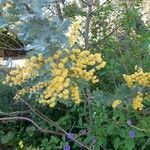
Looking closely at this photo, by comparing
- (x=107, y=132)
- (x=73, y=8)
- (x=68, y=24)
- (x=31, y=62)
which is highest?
(x=73, y=8)

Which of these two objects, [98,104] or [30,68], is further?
[98,104]

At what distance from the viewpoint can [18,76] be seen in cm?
210

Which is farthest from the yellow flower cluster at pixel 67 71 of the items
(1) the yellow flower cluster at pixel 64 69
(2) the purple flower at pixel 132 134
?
(2) the purple flower at pixel 132 134

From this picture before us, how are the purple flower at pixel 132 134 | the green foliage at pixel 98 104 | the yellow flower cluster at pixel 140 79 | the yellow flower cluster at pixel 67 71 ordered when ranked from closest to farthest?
the green foliage at pixel 98 104, the yellow flower cluster at pixel 67 71, the yellow flower cluster at pixel 140 79, the purple flower at pixel 132 134

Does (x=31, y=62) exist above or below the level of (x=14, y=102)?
above

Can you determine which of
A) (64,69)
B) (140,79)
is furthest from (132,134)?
(64,69)

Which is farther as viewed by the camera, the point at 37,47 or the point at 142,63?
the point at 142,63

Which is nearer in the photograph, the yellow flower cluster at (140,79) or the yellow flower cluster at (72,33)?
the yellow flower cluster at (72,33)

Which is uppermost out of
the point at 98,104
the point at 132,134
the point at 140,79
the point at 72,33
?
the point at 72,33

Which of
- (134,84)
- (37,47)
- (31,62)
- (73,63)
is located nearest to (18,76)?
(31,62)

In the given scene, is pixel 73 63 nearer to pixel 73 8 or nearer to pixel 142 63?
pixel 142 63

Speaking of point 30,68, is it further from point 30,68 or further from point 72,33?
point 72,33

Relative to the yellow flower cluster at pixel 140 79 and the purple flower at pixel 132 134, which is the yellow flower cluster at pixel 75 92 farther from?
the purple flower at pixel 132 134

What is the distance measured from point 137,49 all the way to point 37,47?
2.32m
